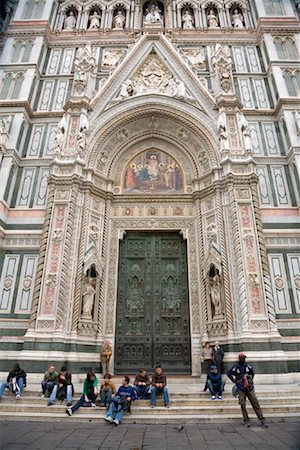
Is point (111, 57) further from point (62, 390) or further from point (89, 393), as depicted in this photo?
point (89, 393)

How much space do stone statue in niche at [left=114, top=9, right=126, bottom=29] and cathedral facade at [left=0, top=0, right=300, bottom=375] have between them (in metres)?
1.05

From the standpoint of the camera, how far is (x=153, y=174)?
1348cm

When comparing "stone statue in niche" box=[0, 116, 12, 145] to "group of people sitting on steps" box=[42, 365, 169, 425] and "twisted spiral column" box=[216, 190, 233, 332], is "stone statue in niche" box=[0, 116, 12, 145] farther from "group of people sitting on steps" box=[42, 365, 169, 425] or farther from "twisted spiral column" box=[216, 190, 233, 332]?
"group of people sitting on steps" box=[42, 365, 169, 425]

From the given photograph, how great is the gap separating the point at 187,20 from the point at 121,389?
18465mm

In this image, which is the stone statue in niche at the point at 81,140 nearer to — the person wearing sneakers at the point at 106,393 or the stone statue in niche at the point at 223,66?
the stone statue in niche at the point at 223,66

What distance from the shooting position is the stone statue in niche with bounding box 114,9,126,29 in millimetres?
17344

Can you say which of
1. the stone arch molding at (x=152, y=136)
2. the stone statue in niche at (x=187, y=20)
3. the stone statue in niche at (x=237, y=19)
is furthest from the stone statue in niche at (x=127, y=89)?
the stone statue in niche at (x=237, y=19)

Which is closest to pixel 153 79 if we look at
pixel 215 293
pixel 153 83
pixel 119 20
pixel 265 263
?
pixel 153 83

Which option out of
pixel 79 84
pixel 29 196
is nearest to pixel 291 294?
pixel 29 196

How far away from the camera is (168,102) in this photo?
1380cm

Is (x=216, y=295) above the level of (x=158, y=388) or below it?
above

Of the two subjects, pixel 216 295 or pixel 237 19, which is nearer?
pixel 216 295

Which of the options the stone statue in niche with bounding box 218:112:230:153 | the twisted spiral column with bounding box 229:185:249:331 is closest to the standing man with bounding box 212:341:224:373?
the twisted spiral column with bounding box 229:185:249:331

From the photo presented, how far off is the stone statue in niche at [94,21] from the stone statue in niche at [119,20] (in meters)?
0.95
